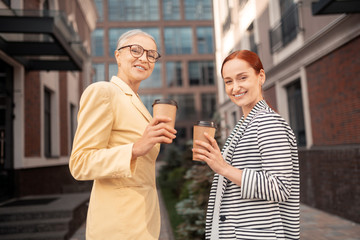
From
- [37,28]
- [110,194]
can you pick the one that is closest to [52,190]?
[37,28]

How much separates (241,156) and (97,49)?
37551 mm

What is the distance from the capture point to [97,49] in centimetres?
3666

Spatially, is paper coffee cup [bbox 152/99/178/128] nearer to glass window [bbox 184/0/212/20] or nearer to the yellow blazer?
the yellow blazer

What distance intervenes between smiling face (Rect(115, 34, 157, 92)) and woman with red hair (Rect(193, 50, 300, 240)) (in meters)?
0.45

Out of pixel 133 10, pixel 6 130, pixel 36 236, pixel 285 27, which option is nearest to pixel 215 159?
pixel 36 236

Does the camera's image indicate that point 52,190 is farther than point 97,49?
No

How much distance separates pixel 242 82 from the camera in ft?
5.28

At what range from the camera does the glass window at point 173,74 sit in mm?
37734

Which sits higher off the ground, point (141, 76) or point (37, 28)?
point (37, 28)

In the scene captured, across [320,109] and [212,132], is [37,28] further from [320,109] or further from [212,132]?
[320,109]

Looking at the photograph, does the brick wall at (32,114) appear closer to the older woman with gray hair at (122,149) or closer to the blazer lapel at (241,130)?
the older woman with gray hair at (122,149)

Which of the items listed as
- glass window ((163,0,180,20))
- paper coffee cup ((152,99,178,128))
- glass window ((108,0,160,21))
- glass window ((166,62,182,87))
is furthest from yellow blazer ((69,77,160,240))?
glass window ((163,0,180,20))

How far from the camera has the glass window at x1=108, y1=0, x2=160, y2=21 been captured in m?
36.7

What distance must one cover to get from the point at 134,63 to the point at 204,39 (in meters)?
37.6
